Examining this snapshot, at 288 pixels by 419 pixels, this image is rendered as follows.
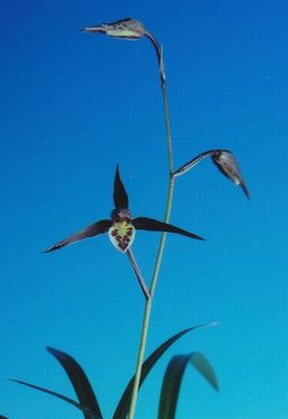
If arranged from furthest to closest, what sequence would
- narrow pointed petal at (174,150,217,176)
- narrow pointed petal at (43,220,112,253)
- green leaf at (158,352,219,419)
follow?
narrow pointed petal at (174,150,217,176), narrow pointed petal at (43,220,112,253), green leaf at (158,352,219,419)

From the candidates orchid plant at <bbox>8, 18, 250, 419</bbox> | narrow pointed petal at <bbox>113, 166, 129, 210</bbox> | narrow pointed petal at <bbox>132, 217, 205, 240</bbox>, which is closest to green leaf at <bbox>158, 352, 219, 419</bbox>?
orchid plant at <bbox>8, 18, 250, 419</bbox>

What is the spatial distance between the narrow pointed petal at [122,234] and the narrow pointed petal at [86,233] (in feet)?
0.05

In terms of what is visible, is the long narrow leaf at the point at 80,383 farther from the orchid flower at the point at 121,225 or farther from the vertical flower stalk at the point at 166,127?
the orchid flower at the point at 121,225

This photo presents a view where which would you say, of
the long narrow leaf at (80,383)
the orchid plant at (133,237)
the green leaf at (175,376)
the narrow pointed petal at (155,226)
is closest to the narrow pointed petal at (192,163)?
the orchid plant at (133,237)

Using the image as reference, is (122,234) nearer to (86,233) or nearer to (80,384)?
(86,233)

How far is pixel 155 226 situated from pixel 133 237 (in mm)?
57

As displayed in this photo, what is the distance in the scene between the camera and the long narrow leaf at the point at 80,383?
1.56 meters

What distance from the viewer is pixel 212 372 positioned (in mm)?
1198

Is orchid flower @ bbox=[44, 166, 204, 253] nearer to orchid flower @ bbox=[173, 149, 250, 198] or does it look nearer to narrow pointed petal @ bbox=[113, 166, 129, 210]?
narrow pointed petal @ bbox=[113, 166, 129, 210]

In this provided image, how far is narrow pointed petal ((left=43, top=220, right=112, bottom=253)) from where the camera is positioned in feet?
4.52

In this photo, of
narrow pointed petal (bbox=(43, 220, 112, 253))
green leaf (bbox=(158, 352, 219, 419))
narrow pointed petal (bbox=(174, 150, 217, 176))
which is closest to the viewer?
green leaf (bbox=(158, 352, 219, 419))

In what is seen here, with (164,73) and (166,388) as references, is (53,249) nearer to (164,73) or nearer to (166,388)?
(166,388)

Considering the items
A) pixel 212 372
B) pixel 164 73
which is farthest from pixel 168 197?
pixel 212 372

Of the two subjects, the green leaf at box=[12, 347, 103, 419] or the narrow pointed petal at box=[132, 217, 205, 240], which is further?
the green leaf at box=[12, 347, 103, 419]
